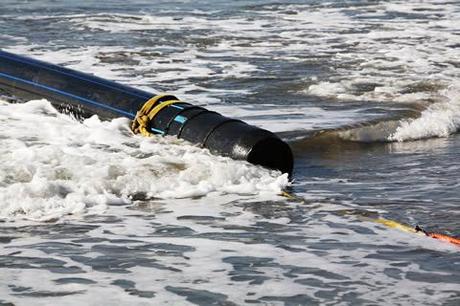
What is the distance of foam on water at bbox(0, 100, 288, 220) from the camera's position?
7746 mm

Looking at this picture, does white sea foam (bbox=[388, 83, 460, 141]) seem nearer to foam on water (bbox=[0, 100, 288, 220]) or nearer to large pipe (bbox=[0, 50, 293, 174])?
Answer: large pipe (bbox=[0, 50, 293, 174])

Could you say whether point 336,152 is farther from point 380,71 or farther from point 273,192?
point 380,71

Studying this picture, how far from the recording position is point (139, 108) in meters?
9.92

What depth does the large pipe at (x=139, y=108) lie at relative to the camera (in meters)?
8.83

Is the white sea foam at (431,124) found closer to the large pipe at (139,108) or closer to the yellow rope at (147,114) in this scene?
the large pipe at (139,108)

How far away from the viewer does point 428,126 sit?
11023mm

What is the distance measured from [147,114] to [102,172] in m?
1.37

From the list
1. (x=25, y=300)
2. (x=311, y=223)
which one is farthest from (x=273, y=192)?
(x=25, y=300)

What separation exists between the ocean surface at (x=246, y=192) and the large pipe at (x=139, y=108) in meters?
0.15

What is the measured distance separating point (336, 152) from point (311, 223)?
2.79 m

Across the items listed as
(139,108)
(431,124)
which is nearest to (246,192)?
(139,108)

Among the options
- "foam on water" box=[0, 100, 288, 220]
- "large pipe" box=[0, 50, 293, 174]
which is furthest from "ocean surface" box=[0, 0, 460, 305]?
"large pipe" box=[0, 50, 293, 174]

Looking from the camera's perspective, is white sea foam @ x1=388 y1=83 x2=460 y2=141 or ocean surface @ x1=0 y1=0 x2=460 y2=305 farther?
white sea foam @ x1=388 y1=83 x2=460 y2=141

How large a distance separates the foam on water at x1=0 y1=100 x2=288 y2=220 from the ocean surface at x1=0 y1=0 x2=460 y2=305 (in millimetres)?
18
